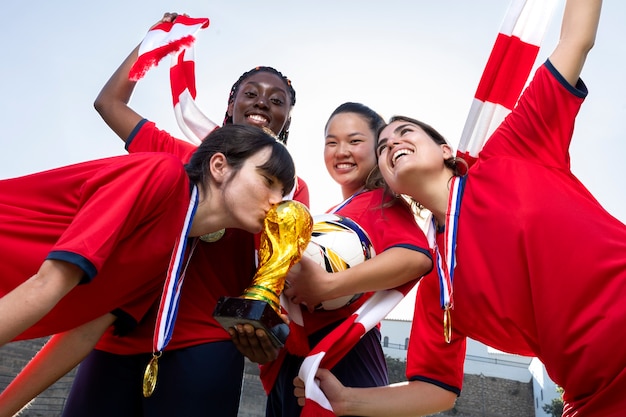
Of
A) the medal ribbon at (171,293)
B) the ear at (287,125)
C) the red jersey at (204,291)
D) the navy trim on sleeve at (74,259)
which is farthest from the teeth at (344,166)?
the navy trim on sleeve at (74,259)

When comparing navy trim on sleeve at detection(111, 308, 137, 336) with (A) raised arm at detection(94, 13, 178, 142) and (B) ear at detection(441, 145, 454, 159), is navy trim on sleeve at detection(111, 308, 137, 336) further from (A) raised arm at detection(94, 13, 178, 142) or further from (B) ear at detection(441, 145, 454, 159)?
(B) ear at detection(441, 145, 454, 159)

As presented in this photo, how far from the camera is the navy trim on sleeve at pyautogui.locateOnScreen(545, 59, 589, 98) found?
72.9 inches

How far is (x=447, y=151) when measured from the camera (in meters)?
2.35

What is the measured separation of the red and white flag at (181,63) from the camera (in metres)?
2.63

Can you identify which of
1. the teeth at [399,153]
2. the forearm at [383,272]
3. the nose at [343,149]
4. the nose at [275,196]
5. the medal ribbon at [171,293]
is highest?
the teeth at [399,153]

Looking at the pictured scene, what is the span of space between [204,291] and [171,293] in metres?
0.28

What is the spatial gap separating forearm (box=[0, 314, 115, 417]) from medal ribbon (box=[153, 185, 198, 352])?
274 millimetres

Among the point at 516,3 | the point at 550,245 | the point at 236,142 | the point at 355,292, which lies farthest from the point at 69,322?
the point at 516,3

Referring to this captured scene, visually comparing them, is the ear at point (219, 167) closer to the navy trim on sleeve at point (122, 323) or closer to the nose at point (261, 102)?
the navy trim on sleeve at point (122, 323)

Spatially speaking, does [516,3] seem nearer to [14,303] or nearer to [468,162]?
[468,162]

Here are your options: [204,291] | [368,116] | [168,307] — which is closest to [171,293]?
[168,307]

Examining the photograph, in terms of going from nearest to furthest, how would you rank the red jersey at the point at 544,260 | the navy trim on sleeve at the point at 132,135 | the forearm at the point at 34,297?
the forearm at the point at 34,297, the red jersey at the point at 544,260, the navy trim on sleeve at the point at 132,135

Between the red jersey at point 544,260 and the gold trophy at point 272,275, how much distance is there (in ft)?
1.99

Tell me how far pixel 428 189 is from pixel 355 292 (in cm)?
54
